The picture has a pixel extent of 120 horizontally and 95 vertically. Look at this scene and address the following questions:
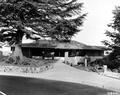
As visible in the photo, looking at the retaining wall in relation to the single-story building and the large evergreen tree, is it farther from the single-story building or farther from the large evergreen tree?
the single-story building

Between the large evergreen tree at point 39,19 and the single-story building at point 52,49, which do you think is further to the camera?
A: the single-story building at point 52,49

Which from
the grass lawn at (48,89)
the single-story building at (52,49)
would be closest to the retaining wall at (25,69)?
the grass lawn at (48,89)

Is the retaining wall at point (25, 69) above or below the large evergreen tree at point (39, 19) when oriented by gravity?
below

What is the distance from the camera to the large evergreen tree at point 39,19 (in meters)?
25.6

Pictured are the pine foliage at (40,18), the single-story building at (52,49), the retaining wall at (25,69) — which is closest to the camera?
the retaining wall at (25,69)

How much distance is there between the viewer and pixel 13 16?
26.2 metres

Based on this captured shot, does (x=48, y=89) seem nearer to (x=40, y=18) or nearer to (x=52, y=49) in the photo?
(x=40, y=18)

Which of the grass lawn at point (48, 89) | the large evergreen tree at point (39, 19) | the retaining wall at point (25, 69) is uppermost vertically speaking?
the large evergreen tree at point (39, 19)

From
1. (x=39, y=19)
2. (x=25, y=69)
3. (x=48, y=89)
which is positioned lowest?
(x=25, y=69)

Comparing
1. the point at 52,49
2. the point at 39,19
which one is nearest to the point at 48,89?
the point at 39,19

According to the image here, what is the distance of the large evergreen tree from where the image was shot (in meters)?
25.6

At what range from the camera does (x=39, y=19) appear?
27.6m

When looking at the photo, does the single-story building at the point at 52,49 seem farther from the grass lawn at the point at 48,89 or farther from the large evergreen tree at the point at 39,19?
the grass lawn at the point at 48,89

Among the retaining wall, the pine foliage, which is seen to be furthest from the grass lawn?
the pine foliage
